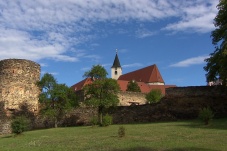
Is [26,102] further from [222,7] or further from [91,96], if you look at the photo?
[222,7]

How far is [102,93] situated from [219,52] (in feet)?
32.8

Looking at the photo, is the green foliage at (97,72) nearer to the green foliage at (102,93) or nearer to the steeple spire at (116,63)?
the green foliage at (102,93)

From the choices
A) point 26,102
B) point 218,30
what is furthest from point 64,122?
A: point 218,30

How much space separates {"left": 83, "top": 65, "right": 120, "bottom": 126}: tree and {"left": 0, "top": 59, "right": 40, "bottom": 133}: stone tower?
215 inches

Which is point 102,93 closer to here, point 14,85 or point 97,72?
point 97,72

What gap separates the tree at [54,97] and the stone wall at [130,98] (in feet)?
43.4

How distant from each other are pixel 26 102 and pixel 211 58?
645 inches

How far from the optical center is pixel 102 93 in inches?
1058

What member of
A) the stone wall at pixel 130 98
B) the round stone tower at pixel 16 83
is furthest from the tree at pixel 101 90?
the stone wall at pixel 130 98

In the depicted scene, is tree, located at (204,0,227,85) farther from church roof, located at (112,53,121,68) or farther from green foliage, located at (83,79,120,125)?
church roof, located at (112,53,121,68)

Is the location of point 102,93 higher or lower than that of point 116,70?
lower

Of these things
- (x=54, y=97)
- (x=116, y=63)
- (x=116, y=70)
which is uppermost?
(x=116, y=63)

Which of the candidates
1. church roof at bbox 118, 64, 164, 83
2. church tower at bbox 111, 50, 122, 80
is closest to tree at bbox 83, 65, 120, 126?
church roof at bbox 118, 64, 164, 83

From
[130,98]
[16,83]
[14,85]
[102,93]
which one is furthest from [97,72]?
[130,98]
